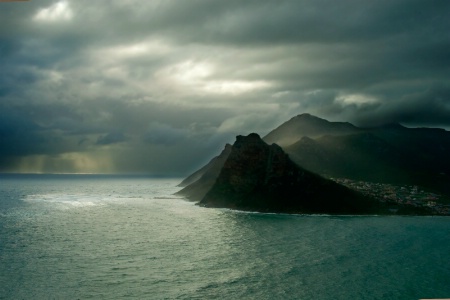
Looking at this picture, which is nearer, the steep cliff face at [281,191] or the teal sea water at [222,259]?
the teal sea water at [222,259]

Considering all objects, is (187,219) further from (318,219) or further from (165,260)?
(165,260)

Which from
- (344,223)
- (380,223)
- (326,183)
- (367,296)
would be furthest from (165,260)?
(326,183)

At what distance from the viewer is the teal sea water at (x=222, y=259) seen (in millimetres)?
59469

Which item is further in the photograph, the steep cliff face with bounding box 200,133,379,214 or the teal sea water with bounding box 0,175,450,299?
the steep cliff face with bounding box 200,133,379,214

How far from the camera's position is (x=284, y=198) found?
179625mm

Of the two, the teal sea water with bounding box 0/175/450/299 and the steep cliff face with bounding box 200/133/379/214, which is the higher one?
the steep cliff face with bounding box 200/133/379/214

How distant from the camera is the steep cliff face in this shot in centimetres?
17585

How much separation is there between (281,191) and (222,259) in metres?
104

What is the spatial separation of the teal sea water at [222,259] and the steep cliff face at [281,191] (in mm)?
30551

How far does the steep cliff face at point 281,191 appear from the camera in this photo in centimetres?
17585

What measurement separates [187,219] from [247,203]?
41.5m

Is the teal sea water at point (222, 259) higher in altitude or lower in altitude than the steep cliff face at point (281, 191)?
lower

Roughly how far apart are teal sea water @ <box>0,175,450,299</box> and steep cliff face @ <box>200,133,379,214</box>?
100 ft

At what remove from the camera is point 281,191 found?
182875 mm
